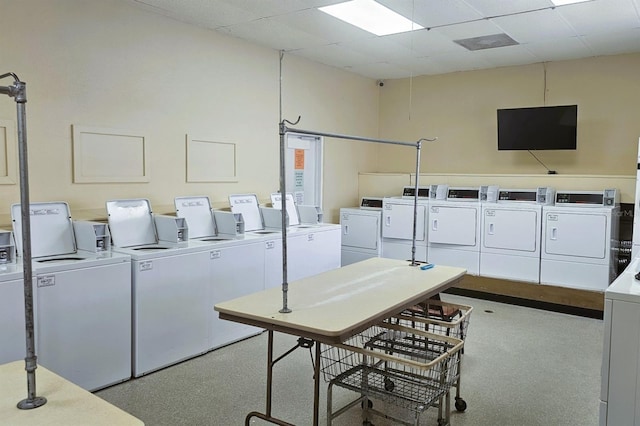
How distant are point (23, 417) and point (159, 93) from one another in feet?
11.3

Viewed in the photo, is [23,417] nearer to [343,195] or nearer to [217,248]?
[217,248]

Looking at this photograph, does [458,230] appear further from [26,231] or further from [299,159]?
[26,231]

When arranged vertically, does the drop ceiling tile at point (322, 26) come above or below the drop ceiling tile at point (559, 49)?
below

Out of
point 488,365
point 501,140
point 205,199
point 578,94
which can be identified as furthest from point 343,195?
point 488,365

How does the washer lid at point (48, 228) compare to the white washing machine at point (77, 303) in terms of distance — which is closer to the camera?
the white washing machine at point (77, 303)

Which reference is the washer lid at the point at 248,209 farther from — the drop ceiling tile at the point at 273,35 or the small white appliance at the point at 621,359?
the small white appliance at the point at 621,359

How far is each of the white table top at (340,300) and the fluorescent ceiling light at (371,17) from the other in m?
2.25

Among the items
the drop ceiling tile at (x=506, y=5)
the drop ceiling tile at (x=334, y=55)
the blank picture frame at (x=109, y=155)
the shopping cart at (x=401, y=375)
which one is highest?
the drop ceiling tile at (x=334, y=55)

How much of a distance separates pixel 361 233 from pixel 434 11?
3.09 metres

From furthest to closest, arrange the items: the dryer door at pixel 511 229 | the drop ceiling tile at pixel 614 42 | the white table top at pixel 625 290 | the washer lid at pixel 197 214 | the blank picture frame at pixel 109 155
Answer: the dryer door at pixel 511 229 → the drop ceiling tile at pixel 614 42 → the washer lid at pixel 197 214 → the blank picture frame at pixel 109 155 → the white table top at pixel 625 290

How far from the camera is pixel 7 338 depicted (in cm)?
289

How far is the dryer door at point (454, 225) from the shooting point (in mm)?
5906

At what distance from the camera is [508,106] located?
654 cm

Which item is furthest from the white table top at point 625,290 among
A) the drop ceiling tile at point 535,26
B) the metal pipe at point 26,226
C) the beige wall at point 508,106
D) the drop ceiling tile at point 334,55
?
the drop ceiling tile at point 334,55
